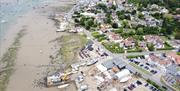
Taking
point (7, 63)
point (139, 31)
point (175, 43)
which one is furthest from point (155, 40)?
point (7, 63)

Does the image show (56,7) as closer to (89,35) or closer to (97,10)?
(97,10)

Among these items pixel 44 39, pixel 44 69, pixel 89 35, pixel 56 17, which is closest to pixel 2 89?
pixel 44 69

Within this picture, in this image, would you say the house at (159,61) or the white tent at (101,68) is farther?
the house at (159,61)

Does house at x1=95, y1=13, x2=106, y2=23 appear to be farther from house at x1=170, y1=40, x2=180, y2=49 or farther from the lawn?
house at x1=170, y1=40, x2=180, y2=49

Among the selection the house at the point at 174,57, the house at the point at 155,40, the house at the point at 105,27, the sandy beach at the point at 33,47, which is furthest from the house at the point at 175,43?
the sandy beach at the point at 33,47

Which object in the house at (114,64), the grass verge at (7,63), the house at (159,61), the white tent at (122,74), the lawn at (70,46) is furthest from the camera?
the lawn at (70,46)

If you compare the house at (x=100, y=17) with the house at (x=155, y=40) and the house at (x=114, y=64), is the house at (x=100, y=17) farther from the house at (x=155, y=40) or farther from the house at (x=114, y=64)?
the house at (x=114, y=64)

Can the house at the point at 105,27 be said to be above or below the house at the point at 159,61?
above
